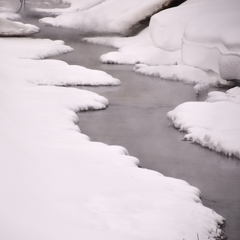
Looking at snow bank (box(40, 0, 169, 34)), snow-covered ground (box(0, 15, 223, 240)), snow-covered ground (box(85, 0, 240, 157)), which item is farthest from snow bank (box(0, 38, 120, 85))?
snow bank (box(40, 0, 169, 34))

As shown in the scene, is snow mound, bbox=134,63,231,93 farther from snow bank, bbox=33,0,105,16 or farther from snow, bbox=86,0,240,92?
snow bank, bbox=33,0,105,16

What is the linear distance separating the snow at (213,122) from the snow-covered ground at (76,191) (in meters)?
1.32

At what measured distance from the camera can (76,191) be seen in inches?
198

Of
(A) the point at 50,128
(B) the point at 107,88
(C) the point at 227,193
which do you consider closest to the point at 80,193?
(C) the point at 227,193

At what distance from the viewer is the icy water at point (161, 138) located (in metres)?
5.80

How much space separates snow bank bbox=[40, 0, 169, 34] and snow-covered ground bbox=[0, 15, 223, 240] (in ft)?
28.9

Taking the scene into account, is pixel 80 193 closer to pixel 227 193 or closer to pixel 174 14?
pixel 227 193

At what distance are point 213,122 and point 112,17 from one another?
10.6 meters

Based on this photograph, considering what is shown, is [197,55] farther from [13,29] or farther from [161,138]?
[13,29]

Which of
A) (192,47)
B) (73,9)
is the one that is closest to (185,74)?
(192,47)

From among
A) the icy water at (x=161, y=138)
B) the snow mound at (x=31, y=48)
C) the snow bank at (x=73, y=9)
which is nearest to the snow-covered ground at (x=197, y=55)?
the icy water at (x=161, y=138)

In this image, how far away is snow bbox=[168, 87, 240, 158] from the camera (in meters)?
7.12

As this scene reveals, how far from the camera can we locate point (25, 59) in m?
12.5

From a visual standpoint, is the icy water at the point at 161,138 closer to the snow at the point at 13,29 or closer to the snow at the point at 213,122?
the snow at the point at 213,122
